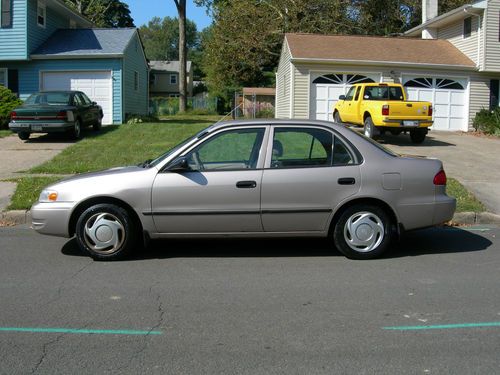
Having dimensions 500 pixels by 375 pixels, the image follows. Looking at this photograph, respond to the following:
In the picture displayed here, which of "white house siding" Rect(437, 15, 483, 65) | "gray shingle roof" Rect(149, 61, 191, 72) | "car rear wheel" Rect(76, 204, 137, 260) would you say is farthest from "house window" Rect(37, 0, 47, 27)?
"gray shingle roof" Rect(149, 61, 191, 72)

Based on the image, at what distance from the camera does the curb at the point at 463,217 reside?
354 inches

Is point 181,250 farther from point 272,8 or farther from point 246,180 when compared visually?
point 272,8

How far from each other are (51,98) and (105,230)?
1368cm

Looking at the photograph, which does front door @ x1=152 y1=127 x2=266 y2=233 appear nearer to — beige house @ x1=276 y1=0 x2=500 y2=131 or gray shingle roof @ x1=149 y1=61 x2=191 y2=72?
beige house @ x1=276 y1=0 x2=500 y2=131

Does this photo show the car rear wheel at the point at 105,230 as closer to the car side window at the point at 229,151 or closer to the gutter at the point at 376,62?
the car side window at the point at 229,151

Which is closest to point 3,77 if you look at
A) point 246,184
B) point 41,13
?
point 41,13

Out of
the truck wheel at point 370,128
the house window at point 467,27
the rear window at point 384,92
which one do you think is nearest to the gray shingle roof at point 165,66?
the house window at point 467,27

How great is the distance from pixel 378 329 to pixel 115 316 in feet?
7.04

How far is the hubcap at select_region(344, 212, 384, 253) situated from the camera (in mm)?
6539

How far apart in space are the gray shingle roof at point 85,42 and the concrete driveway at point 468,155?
12649 mm

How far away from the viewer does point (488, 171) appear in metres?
13.3

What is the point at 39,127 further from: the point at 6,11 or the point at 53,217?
the point at 53,217

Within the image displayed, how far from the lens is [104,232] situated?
647 centimetres

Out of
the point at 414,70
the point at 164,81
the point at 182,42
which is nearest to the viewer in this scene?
the point at 414,70
